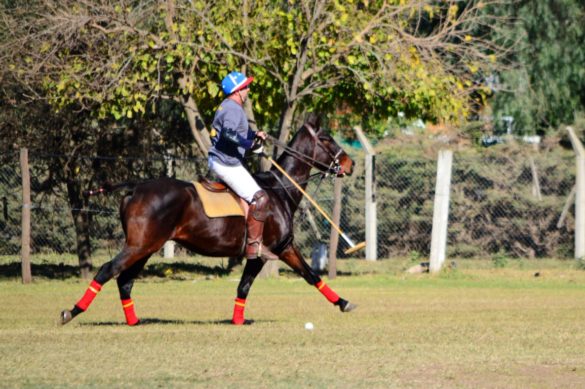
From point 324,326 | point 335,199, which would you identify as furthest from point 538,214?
point 324,326

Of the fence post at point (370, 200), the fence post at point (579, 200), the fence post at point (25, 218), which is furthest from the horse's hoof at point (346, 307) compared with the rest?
the fence post at point (579, 200)

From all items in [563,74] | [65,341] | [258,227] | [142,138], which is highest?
[563,74]

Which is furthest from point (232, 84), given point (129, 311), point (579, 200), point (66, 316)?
point (579, 200)

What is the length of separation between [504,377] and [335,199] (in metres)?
13.3

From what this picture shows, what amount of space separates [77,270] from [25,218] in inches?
142

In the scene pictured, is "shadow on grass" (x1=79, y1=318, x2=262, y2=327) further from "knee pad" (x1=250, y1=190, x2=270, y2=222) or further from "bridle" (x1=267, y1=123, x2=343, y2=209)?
"bridle" (x1=267, y1=123, x2=343, y2=209)

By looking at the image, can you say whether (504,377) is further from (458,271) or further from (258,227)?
(458,271)

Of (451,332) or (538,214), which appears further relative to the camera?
(538,214)

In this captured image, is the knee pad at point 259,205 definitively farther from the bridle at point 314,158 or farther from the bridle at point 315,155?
the bridle at point 315,155

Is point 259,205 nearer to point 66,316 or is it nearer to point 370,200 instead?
point 66,316

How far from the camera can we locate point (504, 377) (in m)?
9.77

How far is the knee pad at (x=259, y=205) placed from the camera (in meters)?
13.7

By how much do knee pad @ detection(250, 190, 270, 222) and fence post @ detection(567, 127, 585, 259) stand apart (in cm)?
1199

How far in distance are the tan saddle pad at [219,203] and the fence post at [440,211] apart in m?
10.6
